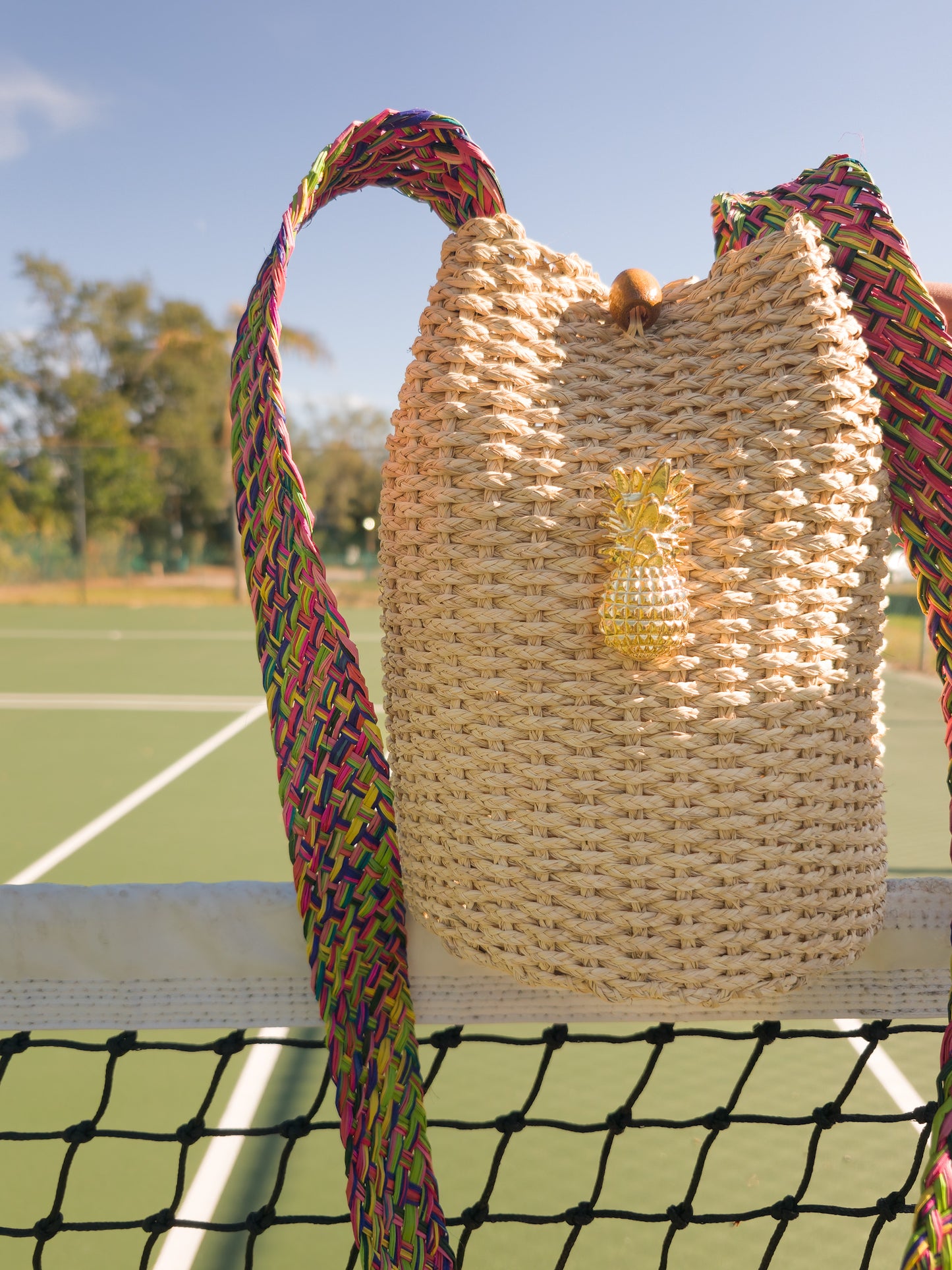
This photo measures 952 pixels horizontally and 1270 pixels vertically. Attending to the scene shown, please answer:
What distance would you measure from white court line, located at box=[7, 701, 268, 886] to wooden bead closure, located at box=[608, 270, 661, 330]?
1.93m

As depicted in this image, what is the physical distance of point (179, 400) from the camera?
47.4 ft

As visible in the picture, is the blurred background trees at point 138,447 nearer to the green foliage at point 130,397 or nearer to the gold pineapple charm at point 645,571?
the green foliage at point 130,397

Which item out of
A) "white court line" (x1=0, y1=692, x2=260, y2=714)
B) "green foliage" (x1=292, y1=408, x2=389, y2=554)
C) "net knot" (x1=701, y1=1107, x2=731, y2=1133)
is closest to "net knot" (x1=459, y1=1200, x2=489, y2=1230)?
"net knot" (x1=701, y1=1107, x2=731, y2=1133)

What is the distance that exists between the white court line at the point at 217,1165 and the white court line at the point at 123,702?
324 cm

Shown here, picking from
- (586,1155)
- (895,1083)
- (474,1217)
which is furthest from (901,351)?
(895,1083)

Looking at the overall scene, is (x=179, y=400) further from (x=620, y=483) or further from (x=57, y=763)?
(x=620, y=483)

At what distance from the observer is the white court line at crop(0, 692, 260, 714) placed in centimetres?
470

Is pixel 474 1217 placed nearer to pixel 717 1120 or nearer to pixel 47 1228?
pixel 717 1120

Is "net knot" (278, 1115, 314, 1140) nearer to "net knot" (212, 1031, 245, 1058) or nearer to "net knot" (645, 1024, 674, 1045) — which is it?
"net knot" (212, 1031, 245, 1058)

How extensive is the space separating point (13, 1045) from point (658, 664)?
0.45 metres

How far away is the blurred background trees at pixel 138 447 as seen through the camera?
9.59 m

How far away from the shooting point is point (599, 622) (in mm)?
385

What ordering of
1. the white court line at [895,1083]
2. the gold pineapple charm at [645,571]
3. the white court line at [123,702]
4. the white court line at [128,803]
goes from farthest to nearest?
the white court line at [123,702], the white court line at [128,803], the white court line at [895,1083], the gold pineapple charm at [645,571]

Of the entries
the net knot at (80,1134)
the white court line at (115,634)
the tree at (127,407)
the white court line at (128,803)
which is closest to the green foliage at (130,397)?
the tree at (127,407)
